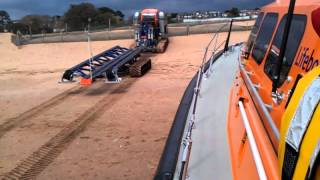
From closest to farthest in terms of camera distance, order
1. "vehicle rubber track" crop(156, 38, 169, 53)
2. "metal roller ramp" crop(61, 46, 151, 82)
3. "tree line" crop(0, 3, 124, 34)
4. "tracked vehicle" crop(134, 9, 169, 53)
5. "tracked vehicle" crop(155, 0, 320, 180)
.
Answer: "tracked vehicle" crop(155, 0, 320, 180) → "metal roller ramp" crop(61, 46, 151, 82) → "vehicle rubber track" crop(156, 38, 169, 53) → "tracked vehicle" crop(134, 9, 169, 53) → "tree line" crop(0, 3, 124, 34)

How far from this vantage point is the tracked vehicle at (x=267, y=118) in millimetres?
Answer: 1503

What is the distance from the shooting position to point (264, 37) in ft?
14.2

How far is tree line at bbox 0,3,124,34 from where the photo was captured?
147 feet

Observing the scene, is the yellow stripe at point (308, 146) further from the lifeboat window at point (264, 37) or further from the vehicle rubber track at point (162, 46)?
the vehicle rubber track at point (162, 46)

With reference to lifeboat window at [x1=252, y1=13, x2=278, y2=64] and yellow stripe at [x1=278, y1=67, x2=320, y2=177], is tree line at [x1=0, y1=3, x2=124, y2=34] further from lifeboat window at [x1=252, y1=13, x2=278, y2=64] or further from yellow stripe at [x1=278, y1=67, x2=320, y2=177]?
yellow stripe at [x1=278, y1=67, x2=320, y2=177]

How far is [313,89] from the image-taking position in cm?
156

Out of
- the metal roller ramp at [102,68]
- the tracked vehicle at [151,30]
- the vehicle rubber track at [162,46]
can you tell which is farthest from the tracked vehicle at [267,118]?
the tracked vehicle at [151,30]

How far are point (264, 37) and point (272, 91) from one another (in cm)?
163

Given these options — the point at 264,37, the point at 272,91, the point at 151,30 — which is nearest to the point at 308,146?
the point at 272,91

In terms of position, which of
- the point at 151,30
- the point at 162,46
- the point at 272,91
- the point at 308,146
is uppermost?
the point at 308,146

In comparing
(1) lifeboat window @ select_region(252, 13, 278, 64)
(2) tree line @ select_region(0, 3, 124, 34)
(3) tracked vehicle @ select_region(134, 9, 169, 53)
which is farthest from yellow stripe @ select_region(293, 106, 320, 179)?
(2) tree line @ select_region(0, 3, 124, 34)

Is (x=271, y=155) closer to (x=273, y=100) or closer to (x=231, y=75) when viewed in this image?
(x=273, y=100)

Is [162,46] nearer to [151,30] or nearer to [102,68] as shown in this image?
[151,30]

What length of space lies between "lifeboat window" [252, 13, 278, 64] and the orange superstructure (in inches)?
1.7
